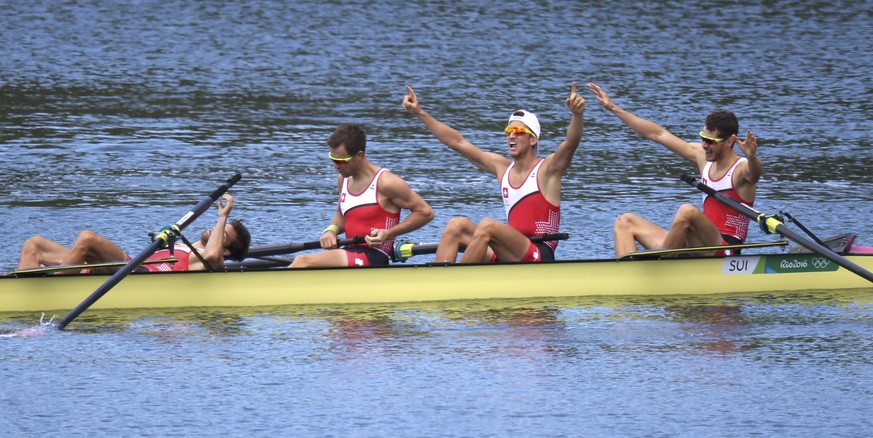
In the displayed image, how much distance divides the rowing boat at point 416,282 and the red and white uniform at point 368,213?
0.58 m

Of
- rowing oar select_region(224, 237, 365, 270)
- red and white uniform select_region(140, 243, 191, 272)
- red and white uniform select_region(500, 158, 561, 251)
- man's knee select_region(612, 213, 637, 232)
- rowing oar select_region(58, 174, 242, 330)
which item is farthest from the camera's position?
rowing oar select_region(224, 237, 365, 270)

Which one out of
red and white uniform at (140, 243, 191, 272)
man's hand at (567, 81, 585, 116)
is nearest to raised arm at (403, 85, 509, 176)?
man's hand at (567, 81, 585, 116)

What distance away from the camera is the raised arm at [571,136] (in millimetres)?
11812

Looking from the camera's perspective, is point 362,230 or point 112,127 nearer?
point 362,230

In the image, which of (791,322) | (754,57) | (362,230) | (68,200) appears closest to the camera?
(791,322)

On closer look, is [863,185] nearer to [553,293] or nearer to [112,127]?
[553,293]

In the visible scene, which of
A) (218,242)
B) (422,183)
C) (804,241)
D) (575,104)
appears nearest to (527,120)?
(575,104)

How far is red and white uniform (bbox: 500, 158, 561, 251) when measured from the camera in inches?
492

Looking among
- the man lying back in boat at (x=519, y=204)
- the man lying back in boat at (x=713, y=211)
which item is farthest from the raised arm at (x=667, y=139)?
the man lying back in boat at (x=519, y=204)

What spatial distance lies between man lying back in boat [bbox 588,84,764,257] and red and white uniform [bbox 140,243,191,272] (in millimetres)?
3474

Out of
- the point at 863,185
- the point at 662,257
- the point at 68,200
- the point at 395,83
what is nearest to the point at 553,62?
the point at 395,83

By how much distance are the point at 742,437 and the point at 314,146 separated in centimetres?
1127

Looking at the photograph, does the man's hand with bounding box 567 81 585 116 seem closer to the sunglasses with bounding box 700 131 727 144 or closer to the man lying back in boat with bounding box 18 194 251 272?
the sunglasses with bounding box 700 131 727 144

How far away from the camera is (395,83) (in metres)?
23.6
